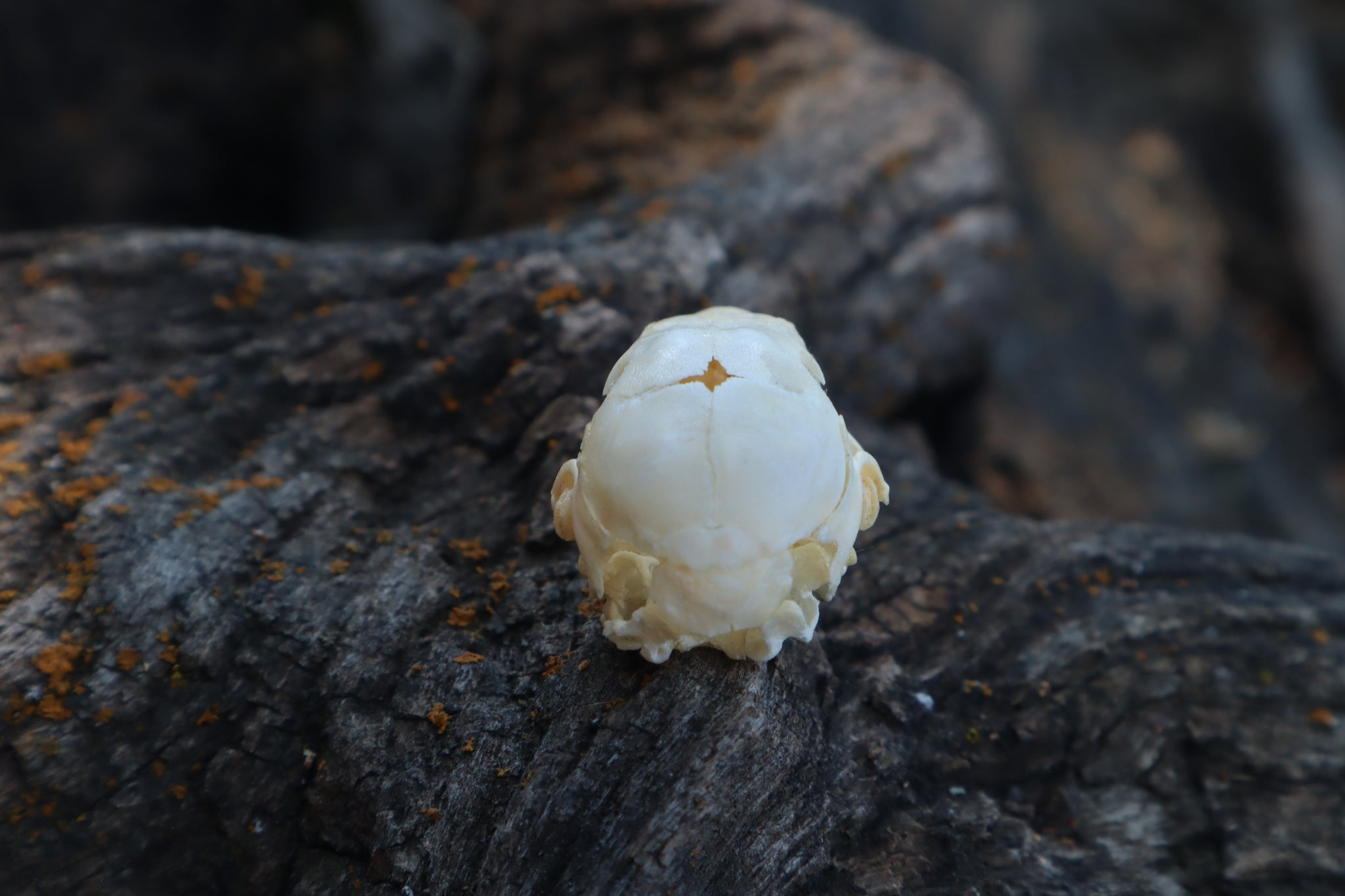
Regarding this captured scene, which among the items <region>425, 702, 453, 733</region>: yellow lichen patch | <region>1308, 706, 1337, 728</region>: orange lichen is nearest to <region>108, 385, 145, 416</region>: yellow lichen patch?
<region>425, 702, 453, 733</region>: yellow lichen patch

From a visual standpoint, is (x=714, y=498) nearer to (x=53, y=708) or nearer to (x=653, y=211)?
(x=53, y=708)

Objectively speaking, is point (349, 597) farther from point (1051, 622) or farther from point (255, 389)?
point (1051, 622)

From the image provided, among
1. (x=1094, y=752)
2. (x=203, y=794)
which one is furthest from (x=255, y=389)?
(x=1094, y=752)

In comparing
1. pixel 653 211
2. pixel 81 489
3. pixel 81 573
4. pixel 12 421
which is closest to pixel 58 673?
pixel 81 573

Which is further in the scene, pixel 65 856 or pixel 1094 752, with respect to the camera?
pixel 1094 752

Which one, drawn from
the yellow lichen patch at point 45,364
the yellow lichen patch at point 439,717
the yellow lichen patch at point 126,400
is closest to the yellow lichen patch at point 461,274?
the yellow lichen patch at point 126,400
